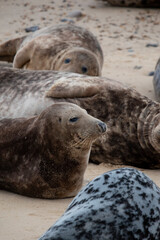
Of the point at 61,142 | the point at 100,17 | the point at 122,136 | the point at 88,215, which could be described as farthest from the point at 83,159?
the point at 100,17

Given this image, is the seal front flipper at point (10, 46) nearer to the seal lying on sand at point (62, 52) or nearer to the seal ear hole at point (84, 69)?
the seal lying on sand at point (62, 52)

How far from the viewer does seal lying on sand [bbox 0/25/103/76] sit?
21.8 ft

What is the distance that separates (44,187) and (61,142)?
0.36 meters

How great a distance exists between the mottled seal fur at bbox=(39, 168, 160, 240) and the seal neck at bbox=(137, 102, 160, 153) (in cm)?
243

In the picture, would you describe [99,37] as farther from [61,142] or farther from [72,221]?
[72,221]

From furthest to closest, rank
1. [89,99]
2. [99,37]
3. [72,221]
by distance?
[99,37] → [89,99] → [72,221]

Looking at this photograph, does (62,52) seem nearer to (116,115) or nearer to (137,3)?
(116,115)

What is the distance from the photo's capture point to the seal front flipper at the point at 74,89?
4.94m

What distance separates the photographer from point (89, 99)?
4.95m

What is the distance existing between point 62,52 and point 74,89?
2216 millimetres

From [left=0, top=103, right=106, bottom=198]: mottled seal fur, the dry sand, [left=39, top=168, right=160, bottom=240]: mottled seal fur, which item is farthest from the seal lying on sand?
[left=39, top=168, right=160, bottom=240]: mottled seal fur

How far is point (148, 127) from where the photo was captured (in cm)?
494

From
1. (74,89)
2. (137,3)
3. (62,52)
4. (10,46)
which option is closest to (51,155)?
(74,89)

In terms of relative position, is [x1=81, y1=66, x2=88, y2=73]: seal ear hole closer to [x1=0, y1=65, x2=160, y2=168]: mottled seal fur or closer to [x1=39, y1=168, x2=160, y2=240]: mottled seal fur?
[x1=0, y1=65, x2=160, y2=168]: mottled seal fur
